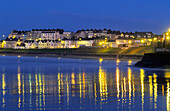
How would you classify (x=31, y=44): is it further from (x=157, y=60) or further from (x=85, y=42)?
(x=157, y=60)

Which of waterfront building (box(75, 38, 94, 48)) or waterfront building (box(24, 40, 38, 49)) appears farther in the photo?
waterfront building (box(24, 40, 38, 49))

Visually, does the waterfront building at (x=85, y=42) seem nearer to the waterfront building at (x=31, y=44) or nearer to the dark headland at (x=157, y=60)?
the waterfront building at (x=31, y=44)

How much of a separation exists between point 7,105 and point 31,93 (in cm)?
429

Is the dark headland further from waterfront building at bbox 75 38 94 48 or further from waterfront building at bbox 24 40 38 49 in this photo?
waterfront building at bbox 24 40 38 49

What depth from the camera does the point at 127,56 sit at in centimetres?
9519

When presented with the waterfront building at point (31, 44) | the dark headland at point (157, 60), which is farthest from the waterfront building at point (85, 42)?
the dark headland at point (157, 60)

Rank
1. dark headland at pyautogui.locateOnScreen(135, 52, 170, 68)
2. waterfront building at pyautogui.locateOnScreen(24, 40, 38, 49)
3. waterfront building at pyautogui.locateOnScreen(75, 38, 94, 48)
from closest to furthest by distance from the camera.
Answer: dark headland at pyautogui.locateOnScreen(135, 52, 170, 68) → waterfront building at pyautogui.locateOnScreen(75, 38, 94, 48) → waterfront building at pyautogui.locateOnScreen(24, 40, 38, 49)

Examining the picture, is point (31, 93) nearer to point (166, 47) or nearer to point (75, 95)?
point (75, 95)

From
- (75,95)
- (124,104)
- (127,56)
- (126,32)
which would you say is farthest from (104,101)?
(126,32)

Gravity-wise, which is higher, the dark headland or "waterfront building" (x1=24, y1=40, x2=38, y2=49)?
"waterfront building" (x1=24, y1=40, x2=38, y2=49)

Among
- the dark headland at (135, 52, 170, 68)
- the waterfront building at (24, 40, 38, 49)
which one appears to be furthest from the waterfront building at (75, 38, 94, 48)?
the dark headland at (135, 52, 170, 68)

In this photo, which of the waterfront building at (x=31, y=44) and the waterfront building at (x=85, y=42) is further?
the waterfront building at (x=31, y=44)

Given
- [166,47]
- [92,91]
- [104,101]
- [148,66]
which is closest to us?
[104,101]

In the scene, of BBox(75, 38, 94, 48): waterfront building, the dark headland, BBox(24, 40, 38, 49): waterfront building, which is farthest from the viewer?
BBox(24, 40, 38, 49): waterfront building
